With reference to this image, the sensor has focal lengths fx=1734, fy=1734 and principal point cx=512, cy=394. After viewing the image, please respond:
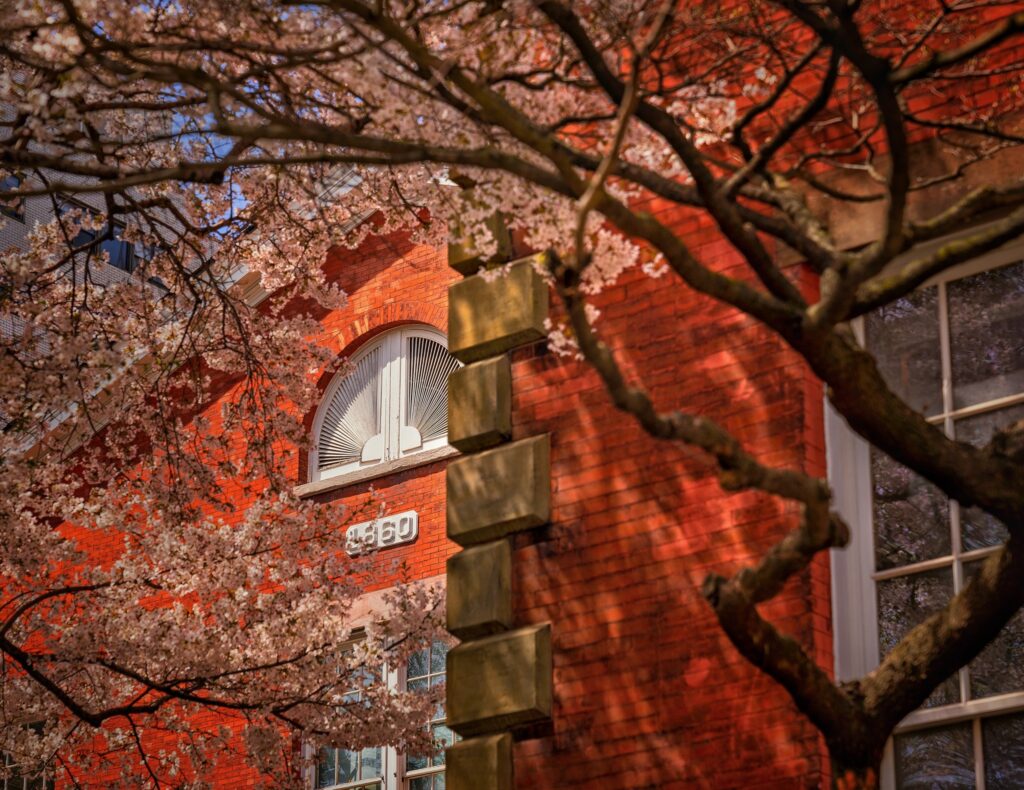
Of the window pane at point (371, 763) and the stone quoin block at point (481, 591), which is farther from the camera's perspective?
the window pane at point (371, 763)

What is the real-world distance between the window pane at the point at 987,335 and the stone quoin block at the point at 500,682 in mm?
2703

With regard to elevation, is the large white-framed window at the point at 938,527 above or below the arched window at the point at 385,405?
below

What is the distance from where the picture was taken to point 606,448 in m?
10.0

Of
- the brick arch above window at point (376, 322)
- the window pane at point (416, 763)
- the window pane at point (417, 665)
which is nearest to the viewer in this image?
the window pane at point (416, 763)

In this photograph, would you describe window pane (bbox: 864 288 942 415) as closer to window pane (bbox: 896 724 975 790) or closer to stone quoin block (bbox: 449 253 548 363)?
window pane (bbox: 896 724 975 790)

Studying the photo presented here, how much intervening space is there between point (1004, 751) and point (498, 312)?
407cm

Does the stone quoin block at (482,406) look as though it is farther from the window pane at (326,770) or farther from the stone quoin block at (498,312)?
the window pane at (326,770)

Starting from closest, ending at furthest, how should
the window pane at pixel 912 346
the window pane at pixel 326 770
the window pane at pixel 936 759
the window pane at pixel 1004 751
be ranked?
the window pane at pixel 1004 751
the window pane at pixel 936 759
the window pane at pixel 912 346
the window pane at pixel 326 770

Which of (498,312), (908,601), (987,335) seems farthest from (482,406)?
(987,335)

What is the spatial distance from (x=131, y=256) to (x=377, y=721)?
91.3ft

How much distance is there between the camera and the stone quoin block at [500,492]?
10.1 meters

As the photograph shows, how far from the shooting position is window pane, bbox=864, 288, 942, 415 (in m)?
9.20

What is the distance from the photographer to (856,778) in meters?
6.98

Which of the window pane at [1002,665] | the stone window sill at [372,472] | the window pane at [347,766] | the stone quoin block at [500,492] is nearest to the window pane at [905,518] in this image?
the window pane at [1002,665]
